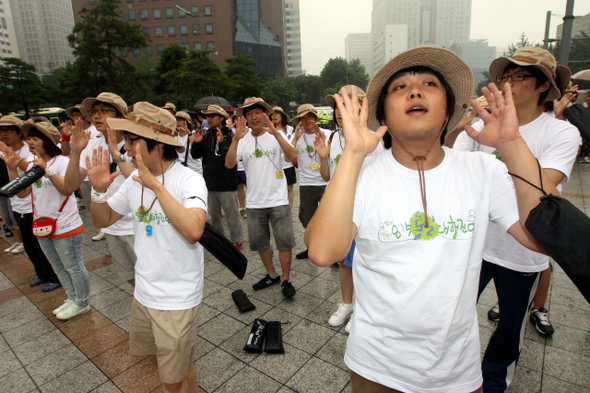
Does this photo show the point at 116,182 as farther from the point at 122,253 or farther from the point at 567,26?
the point at 567,26

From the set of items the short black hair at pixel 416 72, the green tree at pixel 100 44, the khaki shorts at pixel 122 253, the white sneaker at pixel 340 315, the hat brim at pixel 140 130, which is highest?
the green tree at pixel 100 44

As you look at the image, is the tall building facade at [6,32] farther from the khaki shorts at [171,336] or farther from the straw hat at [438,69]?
the straw hat at [438,69]

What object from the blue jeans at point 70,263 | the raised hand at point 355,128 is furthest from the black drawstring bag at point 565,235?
the blue jeans at point 70,263

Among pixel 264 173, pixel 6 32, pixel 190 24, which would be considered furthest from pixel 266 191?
pixel 6 32

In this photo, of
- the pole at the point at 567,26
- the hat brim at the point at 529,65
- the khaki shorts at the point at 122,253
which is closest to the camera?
the hat brim at the point at 529,65

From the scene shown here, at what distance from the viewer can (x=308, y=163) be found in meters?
4.94

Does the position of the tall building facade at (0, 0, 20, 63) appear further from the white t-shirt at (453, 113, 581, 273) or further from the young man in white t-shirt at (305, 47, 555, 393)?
the white t-shirt at (453, 113, 581, 273)

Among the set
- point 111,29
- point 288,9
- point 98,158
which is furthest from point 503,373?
point 288,9

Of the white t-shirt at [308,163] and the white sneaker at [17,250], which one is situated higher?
the white t-shirt at [308,163]

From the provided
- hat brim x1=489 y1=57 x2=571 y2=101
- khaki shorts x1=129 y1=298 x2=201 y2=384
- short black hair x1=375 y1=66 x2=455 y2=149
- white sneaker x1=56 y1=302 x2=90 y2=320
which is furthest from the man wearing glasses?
hat brim x1=489 y1=57 x2=571 y2=101

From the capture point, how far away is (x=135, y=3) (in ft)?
200

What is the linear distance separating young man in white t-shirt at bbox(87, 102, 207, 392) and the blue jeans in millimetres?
1762

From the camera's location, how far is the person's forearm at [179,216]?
74.7 inches

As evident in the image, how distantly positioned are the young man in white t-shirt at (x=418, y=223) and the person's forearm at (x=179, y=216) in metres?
0.90
